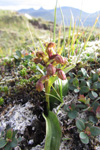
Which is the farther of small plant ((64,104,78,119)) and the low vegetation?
small plant ((64,104,78,119))

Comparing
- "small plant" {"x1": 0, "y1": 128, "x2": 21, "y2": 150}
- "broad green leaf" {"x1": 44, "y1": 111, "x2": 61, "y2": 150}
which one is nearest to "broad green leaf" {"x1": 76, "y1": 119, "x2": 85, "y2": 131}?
"broad green leaf" {"x1": 44, "y1": 111, "x2": 61, "y2": 150}

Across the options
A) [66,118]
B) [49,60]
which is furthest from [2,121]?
[49,60]

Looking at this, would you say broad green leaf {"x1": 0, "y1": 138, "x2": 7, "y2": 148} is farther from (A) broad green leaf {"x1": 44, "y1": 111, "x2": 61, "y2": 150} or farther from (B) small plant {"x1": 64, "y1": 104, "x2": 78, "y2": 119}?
(B) small plant {"x1": 64, "y1": 104, "x2": 78, "y2": 119}

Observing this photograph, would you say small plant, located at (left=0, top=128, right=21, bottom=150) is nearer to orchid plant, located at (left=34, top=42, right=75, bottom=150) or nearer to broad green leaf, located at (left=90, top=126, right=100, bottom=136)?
orchid plant, located at (left=34, top=42, right=75, bottom=150)

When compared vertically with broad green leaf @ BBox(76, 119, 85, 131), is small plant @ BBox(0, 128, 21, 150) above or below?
below

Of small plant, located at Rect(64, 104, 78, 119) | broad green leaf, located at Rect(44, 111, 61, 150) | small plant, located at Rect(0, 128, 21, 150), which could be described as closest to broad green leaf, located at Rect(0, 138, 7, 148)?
small plant, located at Rect(0, 128, 21, 150)

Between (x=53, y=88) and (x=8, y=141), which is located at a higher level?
(x=53, y=88)

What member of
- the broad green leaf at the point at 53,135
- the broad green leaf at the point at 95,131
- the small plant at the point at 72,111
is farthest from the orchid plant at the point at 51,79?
the broad green leaf at the point at 95,131

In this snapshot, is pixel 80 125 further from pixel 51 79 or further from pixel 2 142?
pixel 2 142

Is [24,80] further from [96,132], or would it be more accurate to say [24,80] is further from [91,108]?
[96,132]

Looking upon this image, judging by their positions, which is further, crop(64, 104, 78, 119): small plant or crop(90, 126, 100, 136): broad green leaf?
crop(64, 104, 78, 119): small plant

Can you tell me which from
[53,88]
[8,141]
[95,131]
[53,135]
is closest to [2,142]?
[8,141]
